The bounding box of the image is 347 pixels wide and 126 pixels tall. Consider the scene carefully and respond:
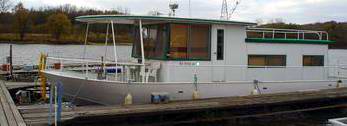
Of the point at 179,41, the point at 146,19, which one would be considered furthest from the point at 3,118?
the point at 179,41

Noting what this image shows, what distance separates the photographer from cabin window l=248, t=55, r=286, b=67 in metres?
13.7

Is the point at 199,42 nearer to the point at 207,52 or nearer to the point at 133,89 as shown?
the point at 207,52

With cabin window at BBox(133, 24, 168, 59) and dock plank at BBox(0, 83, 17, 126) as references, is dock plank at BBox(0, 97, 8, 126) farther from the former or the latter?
cabin window at BBox(133, 24, 168, 59)

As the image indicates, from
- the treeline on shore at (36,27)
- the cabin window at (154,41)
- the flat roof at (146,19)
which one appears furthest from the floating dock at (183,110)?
the treeline on shore at (36,27)

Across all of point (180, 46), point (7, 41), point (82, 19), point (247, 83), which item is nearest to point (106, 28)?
point (82, 19)

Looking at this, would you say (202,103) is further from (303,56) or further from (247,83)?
(303,56)

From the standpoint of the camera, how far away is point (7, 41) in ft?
Answer: 209

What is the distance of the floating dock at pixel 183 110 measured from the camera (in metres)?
9.73

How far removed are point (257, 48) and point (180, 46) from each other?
2.68m

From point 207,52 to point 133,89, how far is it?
→ 2531mm

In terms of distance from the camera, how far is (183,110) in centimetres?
1067

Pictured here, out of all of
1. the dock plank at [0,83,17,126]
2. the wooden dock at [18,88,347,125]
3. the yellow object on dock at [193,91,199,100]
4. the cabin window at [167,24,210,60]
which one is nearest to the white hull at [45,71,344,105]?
the yellow object on dock at [193,91,199,100]

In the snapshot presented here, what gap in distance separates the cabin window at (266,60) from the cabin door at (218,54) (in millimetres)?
1093

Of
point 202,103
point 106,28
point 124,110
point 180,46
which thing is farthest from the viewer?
point 106,28
